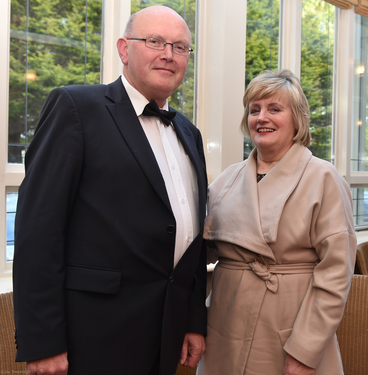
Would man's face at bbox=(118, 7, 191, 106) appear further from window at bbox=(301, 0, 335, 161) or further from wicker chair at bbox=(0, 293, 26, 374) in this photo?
window at bbox=(301, 0, 335, 161)

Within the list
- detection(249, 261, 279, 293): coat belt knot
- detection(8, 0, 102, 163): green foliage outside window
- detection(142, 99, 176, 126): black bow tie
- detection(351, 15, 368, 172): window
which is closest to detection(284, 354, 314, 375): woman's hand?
detection(249, 261, 279, 293): coat belt knot

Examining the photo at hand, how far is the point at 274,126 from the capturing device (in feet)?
4.94

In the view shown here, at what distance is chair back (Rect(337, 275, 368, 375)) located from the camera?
1.89m

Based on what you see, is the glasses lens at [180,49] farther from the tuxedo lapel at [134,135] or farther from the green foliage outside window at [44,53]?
the green foliage outside window at [44,53]

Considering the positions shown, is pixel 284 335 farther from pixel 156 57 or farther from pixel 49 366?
pixel 156 57

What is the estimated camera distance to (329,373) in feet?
4.58

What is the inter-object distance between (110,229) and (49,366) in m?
0.39

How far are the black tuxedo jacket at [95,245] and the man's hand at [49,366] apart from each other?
32mm

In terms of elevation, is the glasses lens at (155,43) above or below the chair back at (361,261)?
above

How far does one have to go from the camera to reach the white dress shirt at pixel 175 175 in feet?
4.27

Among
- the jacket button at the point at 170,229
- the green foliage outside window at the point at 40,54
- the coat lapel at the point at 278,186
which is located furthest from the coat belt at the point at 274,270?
the green foliage outside window at the point at 40,54

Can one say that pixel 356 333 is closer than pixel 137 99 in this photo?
No

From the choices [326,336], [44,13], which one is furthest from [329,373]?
[44,13]

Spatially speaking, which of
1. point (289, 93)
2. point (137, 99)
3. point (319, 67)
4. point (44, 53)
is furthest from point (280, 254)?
point (319, 67)
